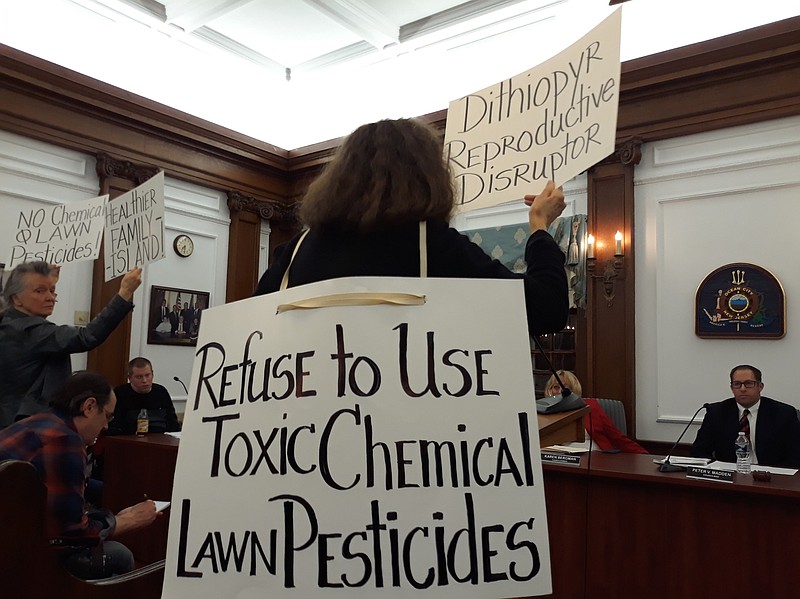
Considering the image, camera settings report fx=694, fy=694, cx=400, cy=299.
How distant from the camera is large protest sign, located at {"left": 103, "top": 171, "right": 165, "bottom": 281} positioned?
3.87 meters

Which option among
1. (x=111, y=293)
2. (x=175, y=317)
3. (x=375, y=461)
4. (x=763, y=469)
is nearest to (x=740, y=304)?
(x=763, y=469)

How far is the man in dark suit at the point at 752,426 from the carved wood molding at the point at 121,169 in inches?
215

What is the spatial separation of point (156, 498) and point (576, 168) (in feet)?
10.9

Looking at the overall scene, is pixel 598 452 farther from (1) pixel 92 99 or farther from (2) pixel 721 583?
(1) pixel 92 99

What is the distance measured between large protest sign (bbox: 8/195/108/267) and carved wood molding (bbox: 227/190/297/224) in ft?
11.5

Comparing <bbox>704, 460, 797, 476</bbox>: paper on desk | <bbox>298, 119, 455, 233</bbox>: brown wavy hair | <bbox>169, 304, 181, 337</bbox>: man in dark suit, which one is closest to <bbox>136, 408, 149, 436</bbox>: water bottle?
<bbox>169, 304, 181, 337</bbox>: man in dark suit

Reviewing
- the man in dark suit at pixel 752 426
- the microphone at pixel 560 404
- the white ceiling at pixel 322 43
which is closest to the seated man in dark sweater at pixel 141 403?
the white ceiling at pixel 322 43

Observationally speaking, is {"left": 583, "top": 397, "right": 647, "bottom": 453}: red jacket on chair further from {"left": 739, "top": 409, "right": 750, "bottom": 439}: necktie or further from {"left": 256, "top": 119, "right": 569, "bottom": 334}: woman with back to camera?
{"left": 256, "top": 119, "right": 569, "bottom": 334}: woman with back to camera

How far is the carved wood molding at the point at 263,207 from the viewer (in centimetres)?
777

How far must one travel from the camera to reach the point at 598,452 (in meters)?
3.68

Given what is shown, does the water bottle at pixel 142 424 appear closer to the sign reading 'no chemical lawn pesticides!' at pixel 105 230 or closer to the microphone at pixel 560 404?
the sign reading 'no chemical lawn pesticides!' at pixel 105 230

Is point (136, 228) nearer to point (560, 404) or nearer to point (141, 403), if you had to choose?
point (141, 403)

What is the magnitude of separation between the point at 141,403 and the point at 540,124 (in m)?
4.35

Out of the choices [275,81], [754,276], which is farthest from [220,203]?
[754,276]
